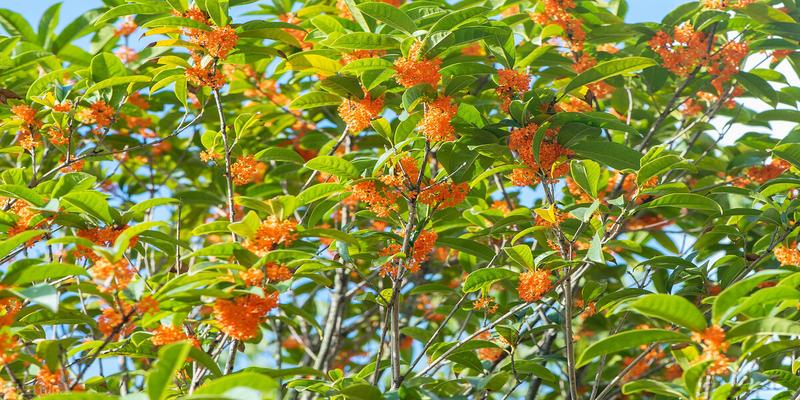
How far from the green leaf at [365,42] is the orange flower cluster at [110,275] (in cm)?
116

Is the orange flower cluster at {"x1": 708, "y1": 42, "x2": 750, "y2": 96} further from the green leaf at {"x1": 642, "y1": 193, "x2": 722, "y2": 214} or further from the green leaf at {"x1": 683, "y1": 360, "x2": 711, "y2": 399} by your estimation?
the green leaf at {"x1": 683, "y1": 360, "x2": 711, "y2": 399}

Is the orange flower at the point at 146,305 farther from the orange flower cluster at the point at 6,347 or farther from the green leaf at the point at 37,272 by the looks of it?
the orange flower cluster at the point at 6,347

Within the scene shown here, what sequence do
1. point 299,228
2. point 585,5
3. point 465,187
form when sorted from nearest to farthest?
point 299,228 < point 465,187 < point 585,5

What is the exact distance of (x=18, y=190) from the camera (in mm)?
2578

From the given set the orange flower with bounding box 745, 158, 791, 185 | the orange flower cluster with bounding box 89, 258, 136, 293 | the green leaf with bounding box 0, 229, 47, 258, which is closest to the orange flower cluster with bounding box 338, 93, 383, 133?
the orange flower cluster with bounding box 89, 258, 136, 293

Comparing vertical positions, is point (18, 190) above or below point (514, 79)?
below

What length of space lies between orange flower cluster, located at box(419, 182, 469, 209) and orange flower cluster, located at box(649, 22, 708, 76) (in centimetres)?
135

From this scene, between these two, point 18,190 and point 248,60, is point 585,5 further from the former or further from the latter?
point 18,190

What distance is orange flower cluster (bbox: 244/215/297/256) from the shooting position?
7.98ft

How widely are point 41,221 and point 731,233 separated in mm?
2586

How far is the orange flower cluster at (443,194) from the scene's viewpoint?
288 centimetres

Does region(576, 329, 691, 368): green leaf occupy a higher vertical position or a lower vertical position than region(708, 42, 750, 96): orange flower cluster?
lower

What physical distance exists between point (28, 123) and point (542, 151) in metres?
2.04

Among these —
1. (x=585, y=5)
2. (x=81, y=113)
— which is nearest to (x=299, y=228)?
(x=81, y=113)
